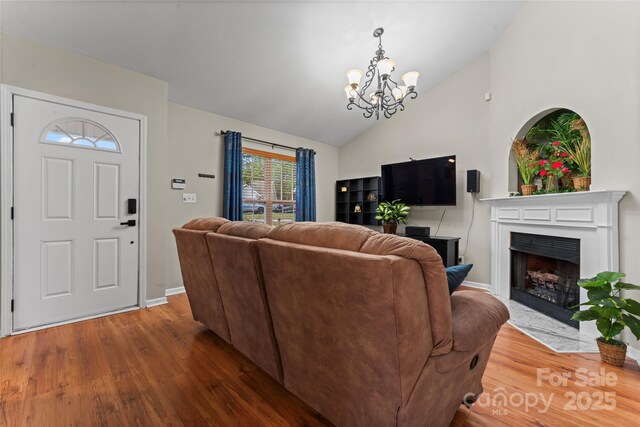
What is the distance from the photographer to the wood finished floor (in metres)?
1.46

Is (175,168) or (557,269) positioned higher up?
(175,168)

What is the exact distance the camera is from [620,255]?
2328mm

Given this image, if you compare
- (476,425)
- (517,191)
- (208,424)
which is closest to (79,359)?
(208,424)

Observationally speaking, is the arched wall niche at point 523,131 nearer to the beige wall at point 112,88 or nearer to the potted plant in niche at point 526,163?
the potted plant in niche at point 526,163

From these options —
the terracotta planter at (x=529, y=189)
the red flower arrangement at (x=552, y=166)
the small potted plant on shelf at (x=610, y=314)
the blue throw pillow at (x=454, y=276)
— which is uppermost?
the red flower arrangement at (x=552, y=166)

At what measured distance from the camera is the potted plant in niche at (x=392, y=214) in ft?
15.5

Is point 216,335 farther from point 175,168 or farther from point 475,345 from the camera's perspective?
point 175,168

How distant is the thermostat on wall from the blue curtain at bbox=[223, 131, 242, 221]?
59 cm

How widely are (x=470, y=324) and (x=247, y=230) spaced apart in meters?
1.29

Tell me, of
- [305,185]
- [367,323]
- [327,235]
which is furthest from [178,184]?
[367,323]

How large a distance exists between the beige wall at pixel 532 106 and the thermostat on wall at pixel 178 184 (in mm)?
3451

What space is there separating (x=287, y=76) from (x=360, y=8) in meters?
1.25

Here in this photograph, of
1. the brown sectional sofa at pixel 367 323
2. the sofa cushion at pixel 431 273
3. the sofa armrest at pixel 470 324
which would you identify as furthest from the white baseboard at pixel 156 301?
the sofa armrest at pixel 470 324

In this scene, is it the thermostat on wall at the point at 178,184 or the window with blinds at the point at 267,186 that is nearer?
the thermostat on wall at the point at 178,184
